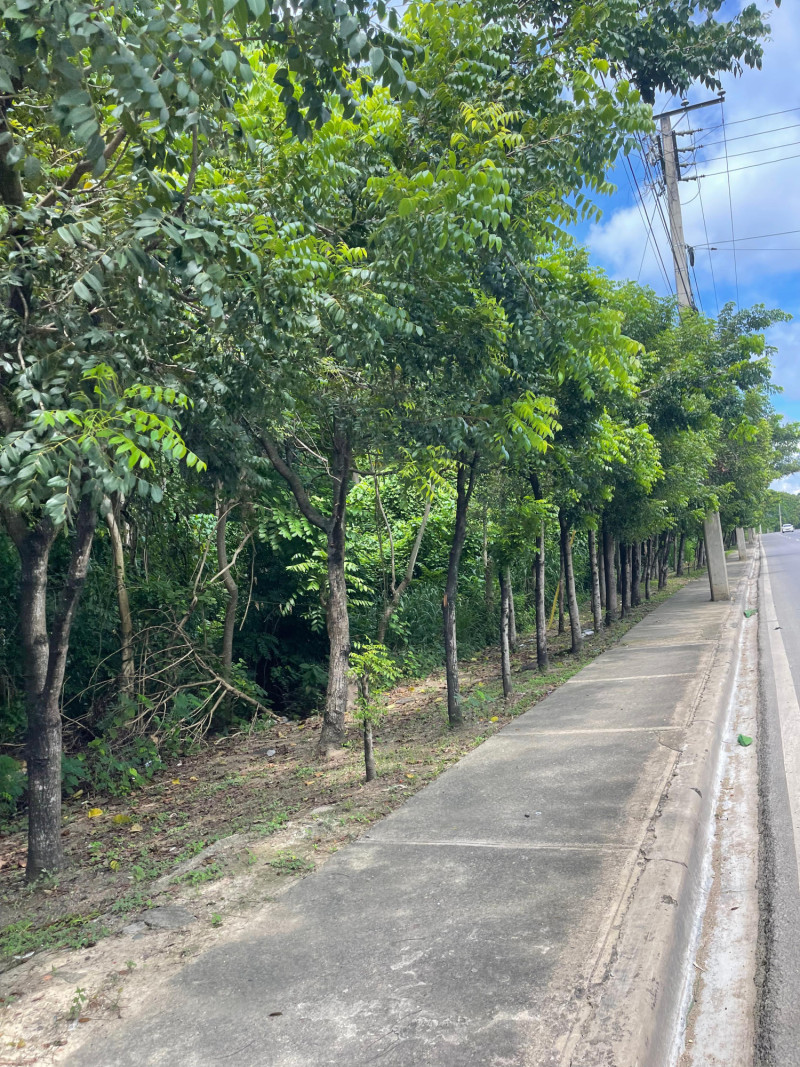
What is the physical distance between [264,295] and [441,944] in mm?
3894

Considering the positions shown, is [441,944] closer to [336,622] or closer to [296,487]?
[336,622]

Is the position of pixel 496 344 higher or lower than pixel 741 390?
lower

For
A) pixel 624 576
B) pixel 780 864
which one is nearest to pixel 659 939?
pixel 780 864

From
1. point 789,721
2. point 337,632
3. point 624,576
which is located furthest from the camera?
point 624,576

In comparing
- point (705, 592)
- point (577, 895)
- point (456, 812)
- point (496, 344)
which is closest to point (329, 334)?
point (496, 344)

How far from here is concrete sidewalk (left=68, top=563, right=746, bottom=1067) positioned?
2961mm

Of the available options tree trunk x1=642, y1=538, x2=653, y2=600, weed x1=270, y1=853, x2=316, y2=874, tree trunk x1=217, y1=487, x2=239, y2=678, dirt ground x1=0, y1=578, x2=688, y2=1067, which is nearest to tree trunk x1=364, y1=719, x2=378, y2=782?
dirt ground x1=0, y1=578, x2=688, y2=1067

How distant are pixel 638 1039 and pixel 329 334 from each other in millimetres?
4725

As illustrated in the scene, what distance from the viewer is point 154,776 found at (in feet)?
28.1

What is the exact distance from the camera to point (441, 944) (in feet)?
11.9

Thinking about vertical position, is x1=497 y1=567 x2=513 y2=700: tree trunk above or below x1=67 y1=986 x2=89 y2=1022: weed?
above

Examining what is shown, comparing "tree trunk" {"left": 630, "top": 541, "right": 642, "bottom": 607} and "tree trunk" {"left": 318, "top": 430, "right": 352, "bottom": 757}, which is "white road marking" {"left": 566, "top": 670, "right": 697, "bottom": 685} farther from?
"tree trunk" {"left": 630, "top": 541, "right": 642, "bottom": 607}

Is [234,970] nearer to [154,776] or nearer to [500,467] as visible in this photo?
[154,776]

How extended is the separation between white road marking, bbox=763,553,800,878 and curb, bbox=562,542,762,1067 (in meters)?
0.52
